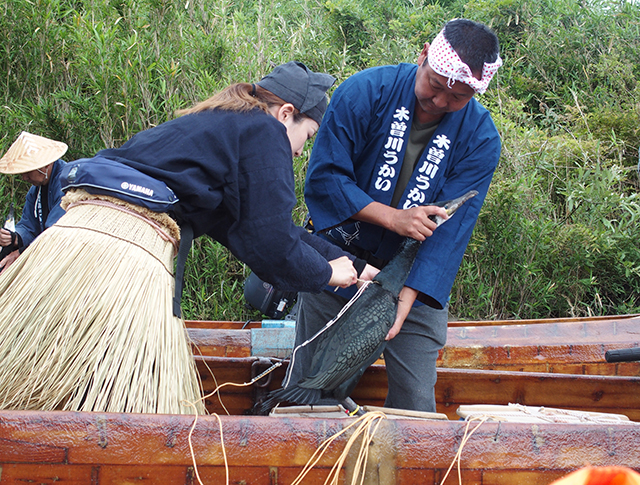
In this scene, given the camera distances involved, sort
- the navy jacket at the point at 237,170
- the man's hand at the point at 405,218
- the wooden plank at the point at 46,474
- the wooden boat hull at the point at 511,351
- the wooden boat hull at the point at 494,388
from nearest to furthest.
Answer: the wooden plank at the point at 46,474
the navy jacket at the point at 237,170
the man's hand at the point at 405,218
the wooden boat hull at the point at 494,388
the wooden boat hull at the point at 511,351

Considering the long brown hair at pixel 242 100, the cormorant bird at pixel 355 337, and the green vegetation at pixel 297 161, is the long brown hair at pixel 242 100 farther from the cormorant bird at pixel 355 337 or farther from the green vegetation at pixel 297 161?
the green vegetation at pixel 297 161

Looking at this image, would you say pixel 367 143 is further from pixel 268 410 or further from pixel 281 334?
pixel 281 334

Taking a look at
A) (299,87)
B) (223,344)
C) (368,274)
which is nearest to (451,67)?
(299,87)

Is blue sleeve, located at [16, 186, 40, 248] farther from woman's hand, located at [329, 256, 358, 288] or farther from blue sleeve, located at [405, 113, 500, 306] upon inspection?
blue sleeve, located at [405, 113, 500, 306]

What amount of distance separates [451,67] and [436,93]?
0.48 ft

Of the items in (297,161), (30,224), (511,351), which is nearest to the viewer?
(511,351)

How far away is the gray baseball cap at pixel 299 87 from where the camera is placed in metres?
1.96

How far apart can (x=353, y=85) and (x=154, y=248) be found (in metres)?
1.05

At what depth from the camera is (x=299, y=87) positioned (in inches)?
77.7

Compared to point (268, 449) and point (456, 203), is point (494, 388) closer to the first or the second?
point (456, 203)

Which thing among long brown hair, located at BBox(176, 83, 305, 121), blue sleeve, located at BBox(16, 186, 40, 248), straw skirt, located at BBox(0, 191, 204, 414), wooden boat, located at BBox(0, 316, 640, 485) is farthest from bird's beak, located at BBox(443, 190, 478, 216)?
blue sleeve, located at BBox(16, 186, 40, 248)

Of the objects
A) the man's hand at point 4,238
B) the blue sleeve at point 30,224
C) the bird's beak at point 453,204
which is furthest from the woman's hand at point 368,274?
the man's hand at point 4,238

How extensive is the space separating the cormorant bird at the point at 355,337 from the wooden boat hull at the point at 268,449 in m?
0.40

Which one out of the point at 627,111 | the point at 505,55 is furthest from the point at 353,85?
the point at 505,55
